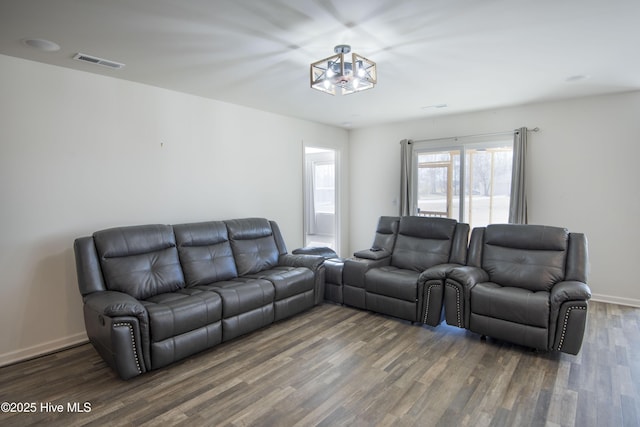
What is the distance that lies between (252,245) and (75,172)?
6.39 feet

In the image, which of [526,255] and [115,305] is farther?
[526,255]

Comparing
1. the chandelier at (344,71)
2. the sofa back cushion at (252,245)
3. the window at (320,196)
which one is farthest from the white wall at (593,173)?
the window at (320,196)

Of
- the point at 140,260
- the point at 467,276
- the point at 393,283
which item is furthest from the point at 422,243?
the point at 140,260

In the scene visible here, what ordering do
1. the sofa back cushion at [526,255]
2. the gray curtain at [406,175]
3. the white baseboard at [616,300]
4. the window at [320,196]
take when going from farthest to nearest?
the window at [320,196] < the gray curtain at [406,175] < the white baseboard at [616,300] < the sofa back cushion at [526,255]

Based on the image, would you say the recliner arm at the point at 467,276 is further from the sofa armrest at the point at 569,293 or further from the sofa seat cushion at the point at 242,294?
the sofa seat cushion at the point at 242,294

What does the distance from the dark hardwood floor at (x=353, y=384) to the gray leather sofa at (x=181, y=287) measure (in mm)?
205

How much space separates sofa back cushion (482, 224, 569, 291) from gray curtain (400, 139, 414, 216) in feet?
7.00

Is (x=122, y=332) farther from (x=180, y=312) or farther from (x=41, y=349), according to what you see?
(x=41, y=349)

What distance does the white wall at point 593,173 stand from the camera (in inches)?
166

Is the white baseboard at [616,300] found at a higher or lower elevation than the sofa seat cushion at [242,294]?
lower

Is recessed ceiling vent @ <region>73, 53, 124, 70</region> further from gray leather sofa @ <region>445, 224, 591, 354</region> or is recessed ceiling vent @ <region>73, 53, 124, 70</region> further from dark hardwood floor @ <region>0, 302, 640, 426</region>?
gray leather sofa @ <region>445, 224, 591, 354</region>

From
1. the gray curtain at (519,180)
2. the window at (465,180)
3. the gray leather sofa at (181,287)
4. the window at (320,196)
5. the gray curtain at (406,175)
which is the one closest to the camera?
the gray leather sofa at (181,287)

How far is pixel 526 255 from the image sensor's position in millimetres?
3531

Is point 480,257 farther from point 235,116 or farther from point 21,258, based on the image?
point 21,258
